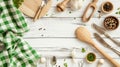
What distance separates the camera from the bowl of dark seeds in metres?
1.95

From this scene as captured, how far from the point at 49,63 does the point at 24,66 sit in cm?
12

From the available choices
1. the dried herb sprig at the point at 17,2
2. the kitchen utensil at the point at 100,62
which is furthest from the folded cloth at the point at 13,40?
the kitchen utensil at the point at 100,62

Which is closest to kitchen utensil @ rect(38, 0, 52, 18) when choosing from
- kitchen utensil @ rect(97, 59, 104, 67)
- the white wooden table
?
the white wooden table

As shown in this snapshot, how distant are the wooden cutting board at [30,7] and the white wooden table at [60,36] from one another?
3cm

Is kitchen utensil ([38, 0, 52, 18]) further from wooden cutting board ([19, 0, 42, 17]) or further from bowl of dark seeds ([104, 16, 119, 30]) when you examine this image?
bowl of dark seeds ([104, 16, 119, 30])

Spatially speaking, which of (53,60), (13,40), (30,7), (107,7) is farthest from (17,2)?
(107,7)

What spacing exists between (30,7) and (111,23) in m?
0.38

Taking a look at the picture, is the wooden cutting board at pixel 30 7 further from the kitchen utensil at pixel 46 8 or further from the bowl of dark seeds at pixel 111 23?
the bowl of dark seeds at pixel 111 23

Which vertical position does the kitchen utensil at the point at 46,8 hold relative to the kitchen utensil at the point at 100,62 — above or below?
above

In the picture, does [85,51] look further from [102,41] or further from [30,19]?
[30,19]

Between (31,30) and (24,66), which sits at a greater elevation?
(31,30)

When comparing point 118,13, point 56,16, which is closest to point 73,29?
point 56,16

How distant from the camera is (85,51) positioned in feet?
6.44

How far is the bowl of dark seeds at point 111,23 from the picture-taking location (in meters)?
1.95
